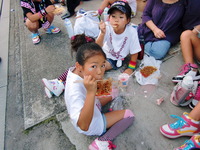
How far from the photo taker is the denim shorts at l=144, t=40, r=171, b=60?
2328 mm

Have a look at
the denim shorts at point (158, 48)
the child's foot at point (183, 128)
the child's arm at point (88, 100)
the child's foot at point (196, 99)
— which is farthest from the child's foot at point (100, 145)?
the denim shorts at point (158, 48)

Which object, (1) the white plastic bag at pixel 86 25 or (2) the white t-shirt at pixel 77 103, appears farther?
(1) the white plastic bag at pixel 86 25

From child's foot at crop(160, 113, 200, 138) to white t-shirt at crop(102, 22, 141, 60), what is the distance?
1.05 meters

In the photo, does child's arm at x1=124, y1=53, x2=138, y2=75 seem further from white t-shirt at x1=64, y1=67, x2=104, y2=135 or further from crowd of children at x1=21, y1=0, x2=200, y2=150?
white t-shirt at x1=64, y1=67, x2=104, y2=135

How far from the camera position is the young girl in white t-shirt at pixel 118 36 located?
6.14 ft

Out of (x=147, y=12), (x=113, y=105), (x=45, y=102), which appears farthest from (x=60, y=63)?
(x=147, y=12)

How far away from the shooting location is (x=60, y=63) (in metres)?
2.64

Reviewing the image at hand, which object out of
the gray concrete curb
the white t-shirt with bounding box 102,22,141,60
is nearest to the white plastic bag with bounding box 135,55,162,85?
the white t-shirt with bounding box 102,22,141,60

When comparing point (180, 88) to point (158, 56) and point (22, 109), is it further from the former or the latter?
point (22, 109)

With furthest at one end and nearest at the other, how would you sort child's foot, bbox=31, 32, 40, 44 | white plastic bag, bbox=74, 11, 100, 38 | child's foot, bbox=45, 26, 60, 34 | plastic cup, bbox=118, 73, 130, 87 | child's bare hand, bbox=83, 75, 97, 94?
child's foot, bbox=45, 26, 60, 34, child's foot, bbox=31, 32, 40, 44, white plastic bag, bbox=74, 11, 100, 38, plastic cup, bbox=118, 73, 130, 87, child's bare hand, bbox=83, 75, 97, 94

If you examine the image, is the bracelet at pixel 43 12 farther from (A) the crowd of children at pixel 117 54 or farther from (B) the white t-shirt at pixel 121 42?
(B) the white t-shirt at pixel 121 42

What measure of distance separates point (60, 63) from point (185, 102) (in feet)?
6.44

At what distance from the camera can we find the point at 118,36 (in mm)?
2043

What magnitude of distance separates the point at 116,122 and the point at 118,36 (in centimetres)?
111
